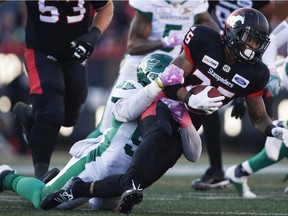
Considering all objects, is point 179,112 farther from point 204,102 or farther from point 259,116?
point 259,116

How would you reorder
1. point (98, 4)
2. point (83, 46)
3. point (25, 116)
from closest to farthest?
point (83, 46)
point (25, 116)
point (98, 4)

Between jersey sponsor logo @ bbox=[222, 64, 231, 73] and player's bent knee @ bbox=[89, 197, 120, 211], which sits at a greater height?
jersey sponsor logo @ bbox=[222, 64, 231, 73]

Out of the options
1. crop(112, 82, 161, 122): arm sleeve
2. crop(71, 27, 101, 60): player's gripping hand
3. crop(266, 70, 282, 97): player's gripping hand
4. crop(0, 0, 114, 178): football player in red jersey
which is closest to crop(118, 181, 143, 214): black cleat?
crop(112, 82, 161, 122): arm sleeve

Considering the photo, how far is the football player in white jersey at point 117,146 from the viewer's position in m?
4.24

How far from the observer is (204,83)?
4383mm

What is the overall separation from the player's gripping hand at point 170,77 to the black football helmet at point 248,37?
0.35 meters

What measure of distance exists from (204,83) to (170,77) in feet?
0.93

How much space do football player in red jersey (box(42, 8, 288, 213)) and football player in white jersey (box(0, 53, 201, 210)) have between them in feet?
0.30

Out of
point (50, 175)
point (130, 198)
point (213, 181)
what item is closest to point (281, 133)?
point (130, 198)

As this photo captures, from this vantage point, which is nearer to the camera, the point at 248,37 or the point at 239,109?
the point at 248,37

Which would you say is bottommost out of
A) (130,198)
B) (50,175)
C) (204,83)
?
(50,175)

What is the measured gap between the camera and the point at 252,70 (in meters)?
4.39

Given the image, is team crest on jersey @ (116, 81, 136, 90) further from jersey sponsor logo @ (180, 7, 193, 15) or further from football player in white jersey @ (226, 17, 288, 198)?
jersey sponsor logo @ (180, 7, 193, 15)

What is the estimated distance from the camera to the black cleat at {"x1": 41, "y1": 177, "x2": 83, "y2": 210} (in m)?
4.24
